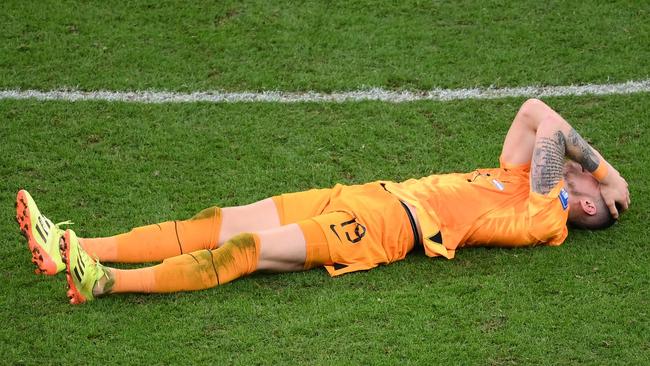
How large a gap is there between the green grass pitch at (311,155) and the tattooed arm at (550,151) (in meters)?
0.31

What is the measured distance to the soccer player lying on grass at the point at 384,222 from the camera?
18.9 ft

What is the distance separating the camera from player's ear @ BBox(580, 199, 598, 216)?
251 inches

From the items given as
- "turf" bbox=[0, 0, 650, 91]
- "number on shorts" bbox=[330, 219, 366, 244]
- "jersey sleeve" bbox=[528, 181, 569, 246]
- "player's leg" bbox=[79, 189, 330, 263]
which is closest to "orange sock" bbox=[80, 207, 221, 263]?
"player's leg" bbox=[79, 189, 330, 263]

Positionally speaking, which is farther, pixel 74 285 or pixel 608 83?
pixel 608 83

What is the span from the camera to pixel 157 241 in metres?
6.03

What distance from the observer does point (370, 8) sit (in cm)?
939

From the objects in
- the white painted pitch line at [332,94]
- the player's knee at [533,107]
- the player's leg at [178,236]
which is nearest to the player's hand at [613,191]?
the player's knee at [533,107]

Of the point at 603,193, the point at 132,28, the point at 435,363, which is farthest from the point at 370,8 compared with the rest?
the point at 435,363

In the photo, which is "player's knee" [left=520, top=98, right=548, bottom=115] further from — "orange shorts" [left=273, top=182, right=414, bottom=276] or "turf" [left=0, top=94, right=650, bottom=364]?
"orange shorts" [left=273, top=182, right=414, bottom=276]

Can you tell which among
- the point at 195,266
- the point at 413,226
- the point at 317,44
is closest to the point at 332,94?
the point at 317,44

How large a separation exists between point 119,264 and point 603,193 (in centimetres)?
295

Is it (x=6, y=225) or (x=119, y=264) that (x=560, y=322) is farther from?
(x=6, y=225)

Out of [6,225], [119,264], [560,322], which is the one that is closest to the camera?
[560,322]

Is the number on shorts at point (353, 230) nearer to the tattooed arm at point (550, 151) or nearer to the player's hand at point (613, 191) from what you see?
the tattooed arm at point (550, 151)
